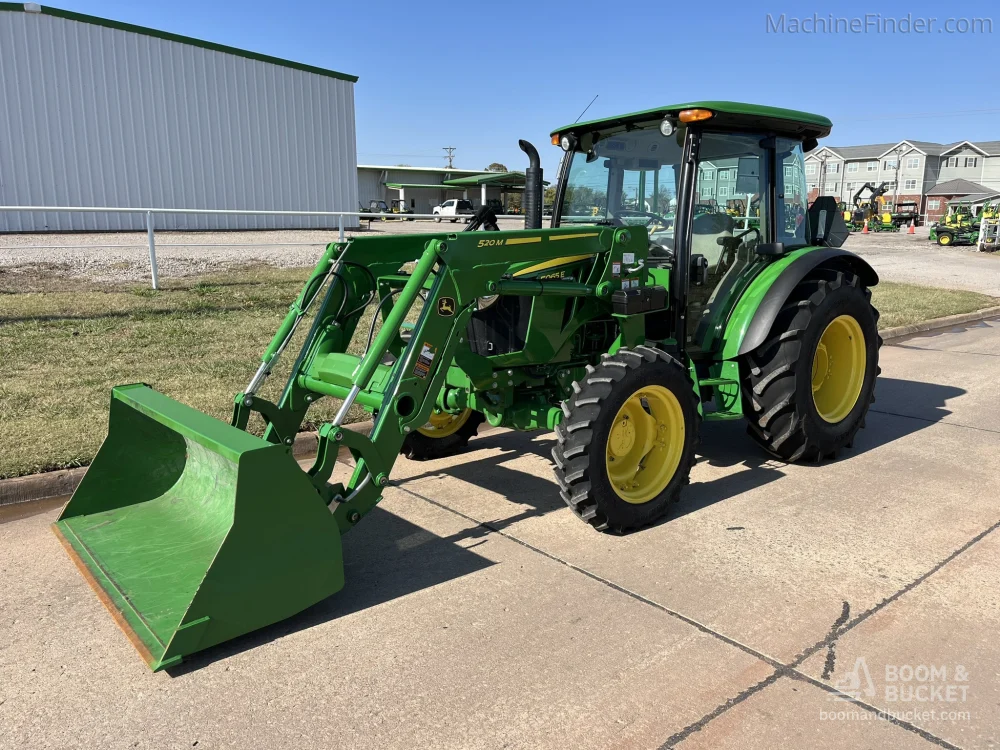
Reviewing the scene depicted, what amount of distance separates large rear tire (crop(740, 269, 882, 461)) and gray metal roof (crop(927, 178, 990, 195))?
69.5 m

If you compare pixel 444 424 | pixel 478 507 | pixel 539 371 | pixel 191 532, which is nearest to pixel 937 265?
pixel 444 424

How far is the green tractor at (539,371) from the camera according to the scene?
3.08 meters

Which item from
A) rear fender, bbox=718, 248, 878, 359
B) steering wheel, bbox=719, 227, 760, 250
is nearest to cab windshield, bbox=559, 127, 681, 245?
steering wheel, bbox=719, 227, 760, 250

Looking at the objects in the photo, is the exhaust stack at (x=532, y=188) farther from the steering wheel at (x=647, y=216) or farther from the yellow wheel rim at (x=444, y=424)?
the yellow wheel rim at (x=444, y=424)

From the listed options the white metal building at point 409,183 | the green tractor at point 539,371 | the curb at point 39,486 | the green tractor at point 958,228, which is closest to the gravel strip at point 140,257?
the green tractor at point 539,371

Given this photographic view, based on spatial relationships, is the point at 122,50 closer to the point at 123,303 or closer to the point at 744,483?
the point at 123,303

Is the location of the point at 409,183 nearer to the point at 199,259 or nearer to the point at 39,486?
the point at 199,259

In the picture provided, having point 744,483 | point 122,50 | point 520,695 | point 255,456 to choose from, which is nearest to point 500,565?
point 520,695

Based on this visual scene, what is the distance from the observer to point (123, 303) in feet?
31.8

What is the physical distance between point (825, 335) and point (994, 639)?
2.80 m

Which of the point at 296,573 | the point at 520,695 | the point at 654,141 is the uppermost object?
the point at 654,141

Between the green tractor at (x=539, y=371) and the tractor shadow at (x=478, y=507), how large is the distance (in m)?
0.17

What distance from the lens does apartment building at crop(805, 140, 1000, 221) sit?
72500 mm

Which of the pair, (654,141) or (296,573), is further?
(654,141)
